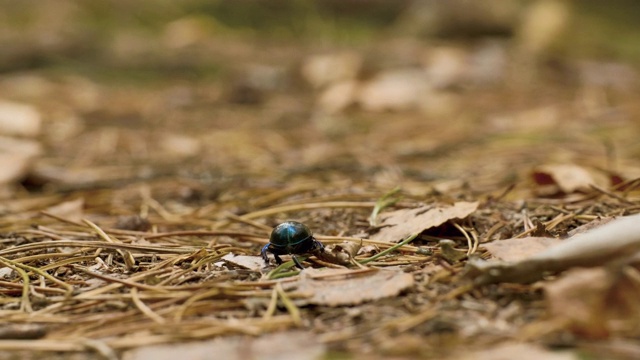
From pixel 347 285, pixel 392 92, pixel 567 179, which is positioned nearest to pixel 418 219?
pixel 347 285

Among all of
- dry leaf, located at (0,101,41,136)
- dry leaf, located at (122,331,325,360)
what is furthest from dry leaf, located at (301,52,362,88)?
dry leaf, located at (122,331,325,360)

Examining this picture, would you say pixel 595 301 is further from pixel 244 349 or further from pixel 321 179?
pixel 321 179

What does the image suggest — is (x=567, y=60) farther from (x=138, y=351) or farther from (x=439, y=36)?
(x=138, y=351)

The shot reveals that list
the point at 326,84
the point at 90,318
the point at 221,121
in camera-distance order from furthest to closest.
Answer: the point at 326,84, the point at 221,121, the point at 90,318

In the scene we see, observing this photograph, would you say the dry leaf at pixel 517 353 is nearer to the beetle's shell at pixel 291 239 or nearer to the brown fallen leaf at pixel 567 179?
Result: the beetle's shell at pixel 291 239

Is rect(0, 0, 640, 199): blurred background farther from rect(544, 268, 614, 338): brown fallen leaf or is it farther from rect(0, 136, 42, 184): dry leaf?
rect(544, 268, 614, 338): brown fallen leaf

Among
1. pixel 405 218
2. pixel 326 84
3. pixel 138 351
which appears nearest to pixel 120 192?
pixel 405 218
